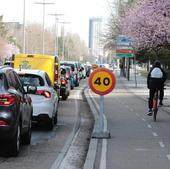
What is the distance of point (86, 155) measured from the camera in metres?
12.1

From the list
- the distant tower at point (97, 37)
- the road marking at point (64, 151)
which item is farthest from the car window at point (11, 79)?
the distant tower at point (97, 37)

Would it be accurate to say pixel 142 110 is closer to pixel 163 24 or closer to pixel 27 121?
pixel 163 24

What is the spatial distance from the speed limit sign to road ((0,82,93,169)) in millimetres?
1203

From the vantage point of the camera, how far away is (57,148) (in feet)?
43.2

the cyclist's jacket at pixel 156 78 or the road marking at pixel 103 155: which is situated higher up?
the cyclist's jacket at pixel 156 78

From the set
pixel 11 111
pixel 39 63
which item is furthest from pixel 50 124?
pixel 39 63

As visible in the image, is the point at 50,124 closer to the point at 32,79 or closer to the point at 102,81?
the point at 32,79

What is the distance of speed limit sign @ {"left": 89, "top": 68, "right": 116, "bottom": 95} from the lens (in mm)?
14703

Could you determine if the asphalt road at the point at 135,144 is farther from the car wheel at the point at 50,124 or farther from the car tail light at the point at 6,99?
the car tail light at the point at 6,99

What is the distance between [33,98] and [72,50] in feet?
472

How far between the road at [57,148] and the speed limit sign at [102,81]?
1.20 meters

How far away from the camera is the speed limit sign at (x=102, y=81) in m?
14.7

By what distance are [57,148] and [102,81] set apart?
2309mm

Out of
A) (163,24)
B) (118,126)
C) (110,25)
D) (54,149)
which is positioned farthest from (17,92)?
(110,25)
